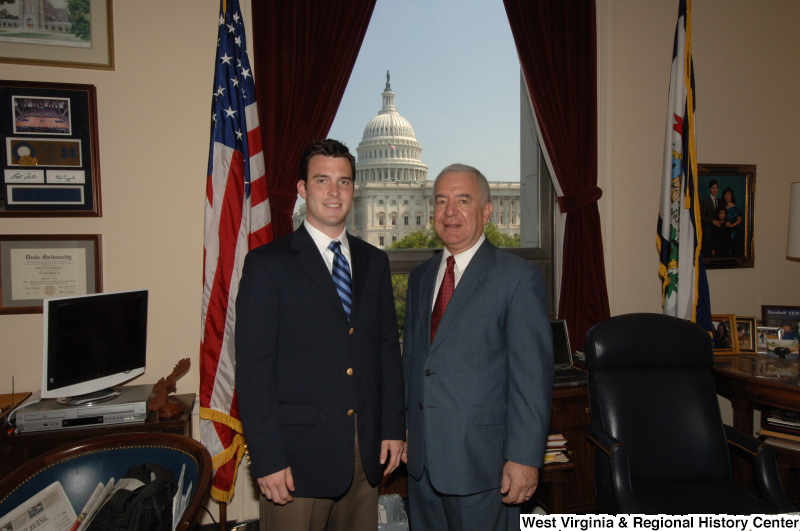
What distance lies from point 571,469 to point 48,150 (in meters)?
3.07

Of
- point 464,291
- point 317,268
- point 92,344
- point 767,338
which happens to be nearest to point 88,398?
point 92,344

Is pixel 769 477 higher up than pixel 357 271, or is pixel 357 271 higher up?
pixel 357 271

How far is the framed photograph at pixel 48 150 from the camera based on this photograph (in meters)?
2.37

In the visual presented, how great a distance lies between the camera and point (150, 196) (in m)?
2.56

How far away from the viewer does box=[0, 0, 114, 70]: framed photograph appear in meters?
2.38

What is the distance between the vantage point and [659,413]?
2225mm

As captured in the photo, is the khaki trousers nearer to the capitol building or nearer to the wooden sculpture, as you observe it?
the wooden sculpture

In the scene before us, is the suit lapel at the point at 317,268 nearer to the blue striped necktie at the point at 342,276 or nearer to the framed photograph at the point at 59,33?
the blue striped necktie at the point at 342,276

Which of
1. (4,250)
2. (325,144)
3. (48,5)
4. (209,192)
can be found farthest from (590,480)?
(48,5)

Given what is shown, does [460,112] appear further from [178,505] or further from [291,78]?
[178,505]

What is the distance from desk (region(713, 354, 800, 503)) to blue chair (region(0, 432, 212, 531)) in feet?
8.13

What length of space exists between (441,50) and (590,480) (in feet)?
8.73

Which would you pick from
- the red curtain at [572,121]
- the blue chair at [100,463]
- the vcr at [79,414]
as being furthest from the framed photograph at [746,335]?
the vcr at [79,414]

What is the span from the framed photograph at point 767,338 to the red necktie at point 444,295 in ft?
7.52
